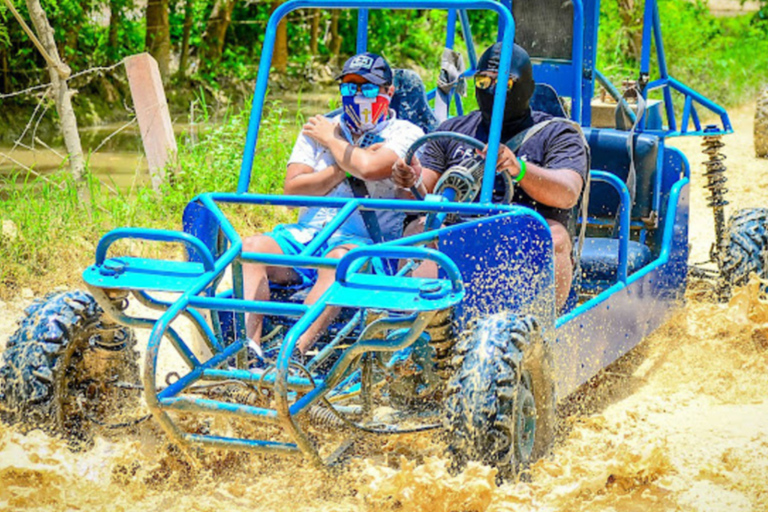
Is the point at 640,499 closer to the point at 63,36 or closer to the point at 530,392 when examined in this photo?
the point at 530,392

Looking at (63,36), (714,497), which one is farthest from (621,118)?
(63,36)

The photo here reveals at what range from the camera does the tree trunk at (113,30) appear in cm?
1380

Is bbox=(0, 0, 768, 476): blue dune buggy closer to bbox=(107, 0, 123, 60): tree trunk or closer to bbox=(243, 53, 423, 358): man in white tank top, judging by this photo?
bbox=(243, 53, 423, 358): man in white tank top

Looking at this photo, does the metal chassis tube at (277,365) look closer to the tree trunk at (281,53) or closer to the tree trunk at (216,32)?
the tree trunk at (216,32)

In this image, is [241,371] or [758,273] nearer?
[241,371]

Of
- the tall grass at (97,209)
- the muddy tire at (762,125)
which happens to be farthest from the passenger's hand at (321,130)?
the muddy tire at (762,125)

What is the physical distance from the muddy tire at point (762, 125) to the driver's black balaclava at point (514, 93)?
7.44m

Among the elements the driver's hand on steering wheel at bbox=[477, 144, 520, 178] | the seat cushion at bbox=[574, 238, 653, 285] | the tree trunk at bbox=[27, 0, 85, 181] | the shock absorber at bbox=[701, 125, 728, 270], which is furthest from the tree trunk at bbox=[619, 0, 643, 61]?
the driver's hand on steering wheel at bbox=[477, 144, 520, 178]

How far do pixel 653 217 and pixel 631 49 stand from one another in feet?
36.6

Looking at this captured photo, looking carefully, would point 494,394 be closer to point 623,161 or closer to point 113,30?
point 623,161

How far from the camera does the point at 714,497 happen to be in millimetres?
3900

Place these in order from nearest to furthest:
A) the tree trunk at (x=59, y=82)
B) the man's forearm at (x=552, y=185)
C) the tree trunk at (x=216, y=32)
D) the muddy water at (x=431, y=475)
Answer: the muddy water at (x=431, y=475), the man's forearm at (x=552, y=185), the tree trunk at (x=59, y=82), the tree trunk at (x=216, y=32)

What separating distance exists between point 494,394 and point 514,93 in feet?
5.12

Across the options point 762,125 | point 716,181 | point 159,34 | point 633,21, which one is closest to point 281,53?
point 159,34
